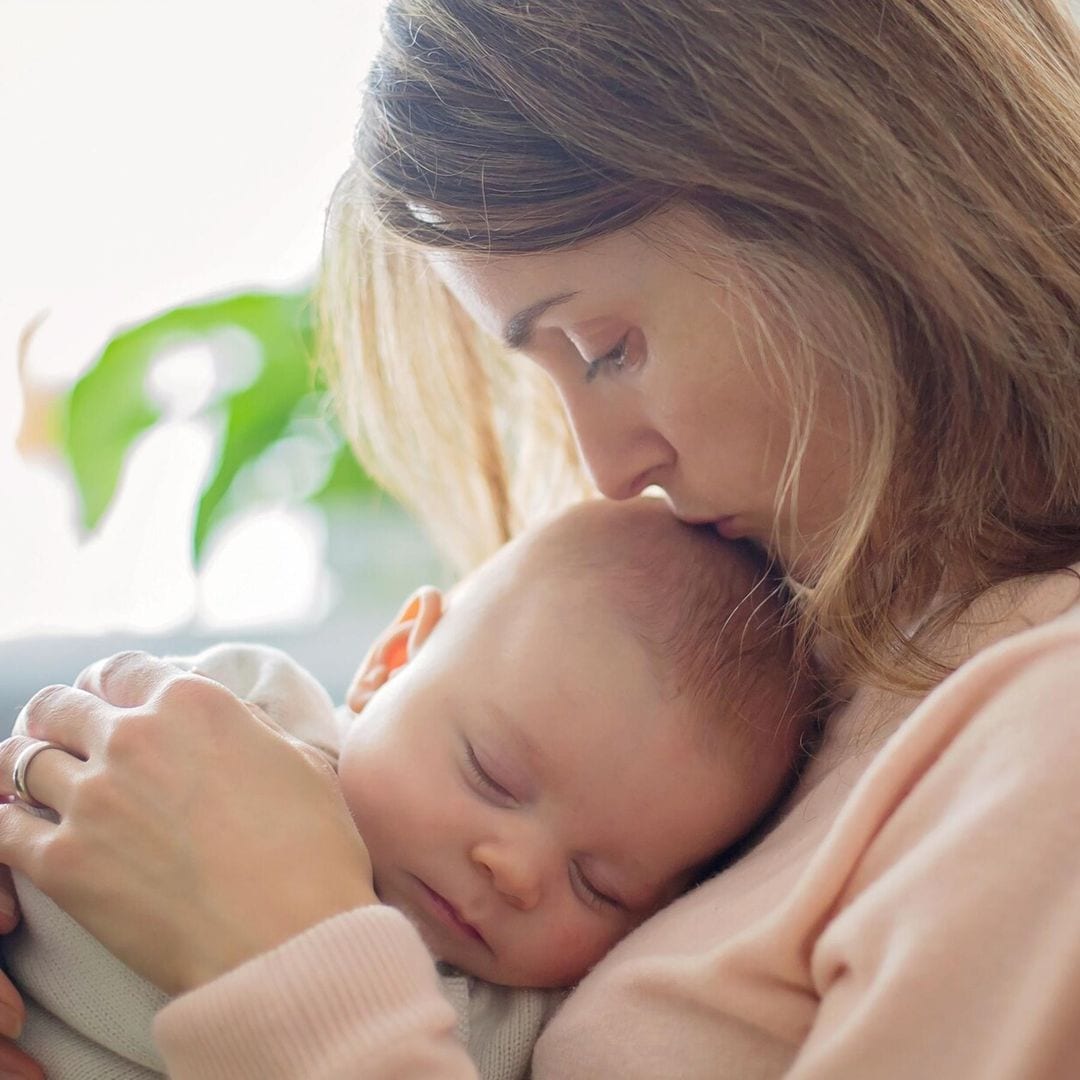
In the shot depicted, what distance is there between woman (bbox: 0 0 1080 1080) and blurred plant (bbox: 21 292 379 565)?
1021 mm

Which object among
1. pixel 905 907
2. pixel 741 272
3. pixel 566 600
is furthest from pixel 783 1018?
pixel 741 272

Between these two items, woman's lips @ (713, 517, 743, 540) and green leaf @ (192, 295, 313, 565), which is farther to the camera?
green leaf @ (192, 295, 313, 565)

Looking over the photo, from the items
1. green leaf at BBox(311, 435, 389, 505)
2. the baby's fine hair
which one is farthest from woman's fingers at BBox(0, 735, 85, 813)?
green leaf at BBox(311, 435, 389, 505)

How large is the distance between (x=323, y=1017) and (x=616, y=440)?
51 centimetres

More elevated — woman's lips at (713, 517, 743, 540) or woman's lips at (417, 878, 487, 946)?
woman's lips at (713, 517, 743, 540)

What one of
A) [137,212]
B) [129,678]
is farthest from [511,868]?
[137,212]

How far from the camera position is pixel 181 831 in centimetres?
89

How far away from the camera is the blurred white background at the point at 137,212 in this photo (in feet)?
6.00

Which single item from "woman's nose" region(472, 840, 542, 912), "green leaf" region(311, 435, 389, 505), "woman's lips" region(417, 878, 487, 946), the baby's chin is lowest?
"green leaf" region(311, 435, 389, 505)

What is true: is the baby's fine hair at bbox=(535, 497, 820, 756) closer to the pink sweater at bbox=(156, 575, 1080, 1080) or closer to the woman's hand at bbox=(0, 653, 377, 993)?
the pink sweater at bbox=(156, 575, 1080, 1080)

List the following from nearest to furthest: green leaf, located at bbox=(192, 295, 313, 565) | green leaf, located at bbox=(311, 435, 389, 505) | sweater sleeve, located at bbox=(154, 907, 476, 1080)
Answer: sweater sleeve, located at bbox=(154, 907, 476, 1080)
green leaf, located at bbox=(192, 295, 313, 565)
green leaf, located at bbox=(311, 435, 389, 505)

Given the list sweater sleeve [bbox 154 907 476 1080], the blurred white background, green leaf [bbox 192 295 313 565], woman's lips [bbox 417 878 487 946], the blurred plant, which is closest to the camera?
sweater sleeve [bbox 154 907 476 1080]

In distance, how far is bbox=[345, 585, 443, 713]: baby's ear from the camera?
1.22 m

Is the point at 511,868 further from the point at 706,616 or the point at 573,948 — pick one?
the point at 706,616
